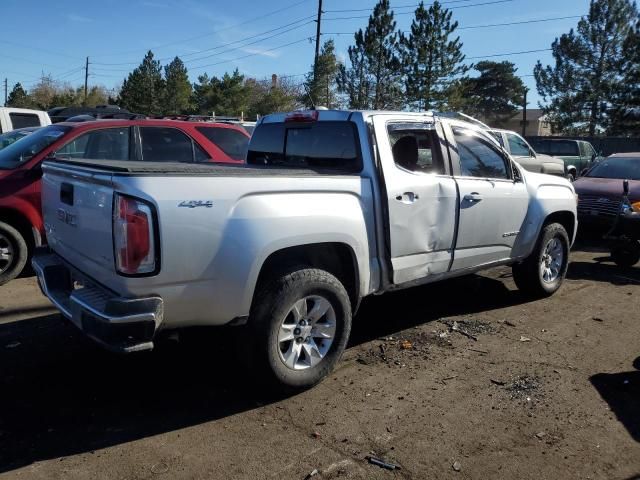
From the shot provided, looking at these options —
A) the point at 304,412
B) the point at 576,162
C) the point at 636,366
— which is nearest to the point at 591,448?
the point at 636,366

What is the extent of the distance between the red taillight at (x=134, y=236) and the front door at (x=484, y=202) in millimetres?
2858

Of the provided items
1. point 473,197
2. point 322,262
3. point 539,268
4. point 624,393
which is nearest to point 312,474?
point 322,262

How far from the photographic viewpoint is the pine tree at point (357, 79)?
119 ft

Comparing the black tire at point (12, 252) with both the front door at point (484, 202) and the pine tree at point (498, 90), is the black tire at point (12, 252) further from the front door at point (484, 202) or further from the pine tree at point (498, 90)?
the pine tree at point (498, 90)

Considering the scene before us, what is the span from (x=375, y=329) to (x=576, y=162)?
60.8 ft

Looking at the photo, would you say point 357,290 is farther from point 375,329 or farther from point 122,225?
point 122,225

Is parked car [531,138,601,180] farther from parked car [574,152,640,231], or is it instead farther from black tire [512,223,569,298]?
black tire [512,223,569,298]

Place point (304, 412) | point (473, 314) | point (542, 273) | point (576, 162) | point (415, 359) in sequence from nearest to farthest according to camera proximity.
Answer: point (304, 412) < point (415, 359) < point (473, 314) < point (542, 273) < point (576, 162)

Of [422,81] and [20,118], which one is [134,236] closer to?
[20,118]

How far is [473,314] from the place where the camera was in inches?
227

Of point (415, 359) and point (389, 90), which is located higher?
point (389, 90)

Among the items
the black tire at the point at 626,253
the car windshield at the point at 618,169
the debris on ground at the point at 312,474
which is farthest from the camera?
the car windshield at the point at 618,169

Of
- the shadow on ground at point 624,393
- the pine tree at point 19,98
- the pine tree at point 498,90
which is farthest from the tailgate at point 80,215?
the pine tree at point 498,90

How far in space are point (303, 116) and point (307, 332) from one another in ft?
6.53
